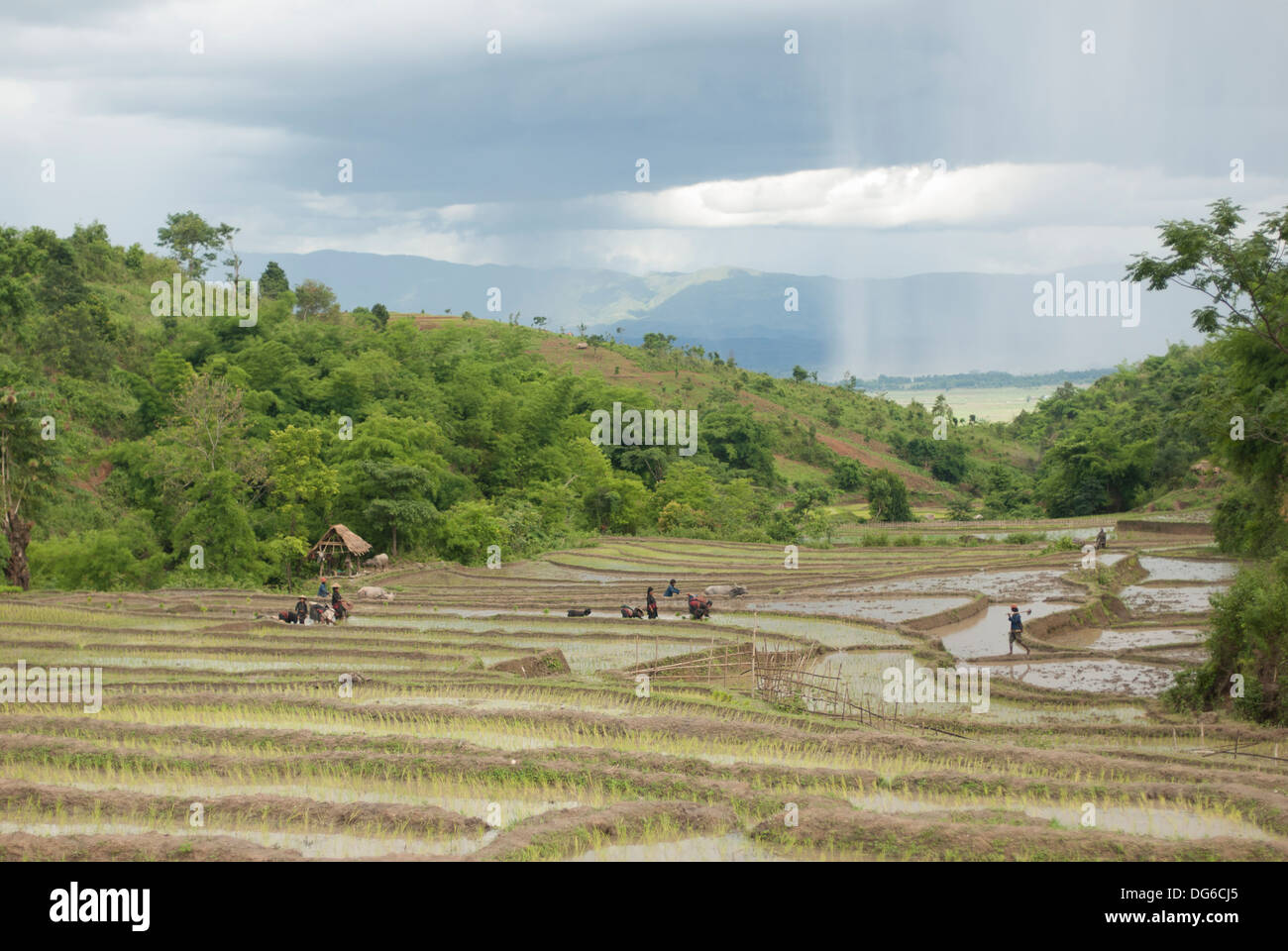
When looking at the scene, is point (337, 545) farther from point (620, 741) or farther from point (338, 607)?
point (620, 741)

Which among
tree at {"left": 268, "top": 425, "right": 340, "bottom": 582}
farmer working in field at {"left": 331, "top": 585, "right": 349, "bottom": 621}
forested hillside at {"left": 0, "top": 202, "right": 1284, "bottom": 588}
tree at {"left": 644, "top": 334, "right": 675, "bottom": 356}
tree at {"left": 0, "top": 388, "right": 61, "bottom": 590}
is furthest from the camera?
tree at {"left": 644, "top": 334, "right": 675, "bottom": 356}

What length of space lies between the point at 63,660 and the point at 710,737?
15734 millimetres

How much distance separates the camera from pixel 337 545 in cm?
4512

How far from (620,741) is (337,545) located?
1303 inches

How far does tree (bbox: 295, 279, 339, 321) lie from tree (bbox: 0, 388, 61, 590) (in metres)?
47.2

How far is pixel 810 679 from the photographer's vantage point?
849 inches

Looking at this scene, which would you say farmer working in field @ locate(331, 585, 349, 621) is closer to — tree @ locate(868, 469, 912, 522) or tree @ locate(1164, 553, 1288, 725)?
tree @ locate(1164, 553, 1288, 725)

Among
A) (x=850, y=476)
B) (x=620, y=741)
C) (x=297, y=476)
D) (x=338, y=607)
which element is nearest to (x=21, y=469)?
(x=297, y=476)

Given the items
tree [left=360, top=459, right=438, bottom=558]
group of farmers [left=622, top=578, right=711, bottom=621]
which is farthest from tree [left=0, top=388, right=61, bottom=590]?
group of farmers [left=622, top=578, right=711, bottom=621]

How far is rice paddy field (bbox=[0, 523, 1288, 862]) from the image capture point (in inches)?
422

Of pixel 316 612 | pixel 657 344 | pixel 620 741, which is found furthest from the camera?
pixel 657 344

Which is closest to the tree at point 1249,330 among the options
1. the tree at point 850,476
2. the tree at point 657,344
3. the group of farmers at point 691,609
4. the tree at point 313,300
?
the group of farmers at point 691,609

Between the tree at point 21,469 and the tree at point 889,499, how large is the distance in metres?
48.2
